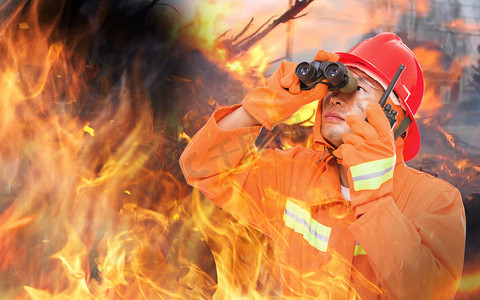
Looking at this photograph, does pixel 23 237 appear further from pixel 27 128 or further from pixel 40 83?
pixel 40 83

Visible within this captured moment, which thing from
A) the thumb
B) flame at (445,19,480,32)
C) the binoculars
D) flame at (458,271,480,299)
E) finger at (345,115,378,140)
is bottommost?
flame at (458,271,480,299)

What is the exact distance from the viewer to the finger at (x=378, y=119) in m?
1.75

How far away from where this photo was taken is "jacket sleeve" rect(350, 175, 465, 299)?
1542 millimetres

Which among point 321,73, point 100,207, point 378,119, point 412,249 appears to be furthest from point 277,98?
point 100,207

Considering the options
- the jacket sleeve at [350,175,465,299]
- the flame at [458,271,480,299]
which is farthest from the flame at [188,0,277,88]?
the flame at [458,271,480,299]

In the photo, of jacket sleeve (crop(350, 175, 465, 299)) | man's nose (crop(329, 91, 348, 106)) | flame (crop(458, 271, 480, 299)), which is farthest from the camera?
flame (crop(458, 271, 480, 299))

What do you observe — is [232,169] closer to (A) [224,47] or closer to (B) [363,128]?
(B) [363,128]

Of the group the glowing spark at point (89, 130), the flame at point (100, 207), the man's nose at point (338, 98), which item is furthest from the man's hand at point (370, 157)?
the glowing spark at point (89, 130)

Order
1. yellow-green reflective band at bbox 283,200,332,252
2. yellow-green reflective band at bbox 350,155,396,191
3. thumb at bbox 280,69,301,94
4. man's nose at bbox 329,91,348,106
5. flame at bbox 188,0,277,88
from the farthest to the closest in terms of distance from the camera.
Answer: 1. flame at bbox 188,0,277,88
2. man's nose at bbox 329,91,348,106
3. yellow-green reflective band at bbox 283,200,332,252
4. thumb at bbox 280,69,301,94
5. yellow-green reflective band at bbox 350,155,396,191

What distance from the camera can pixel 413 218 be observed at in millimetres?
1796

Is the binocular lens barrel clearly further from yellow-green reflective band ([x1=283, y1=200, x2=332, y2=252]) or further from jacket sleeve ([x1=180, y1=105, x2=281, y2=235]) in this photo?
yellow-green reflective band ([x1=283, y1=200, x2=332, y2=252])

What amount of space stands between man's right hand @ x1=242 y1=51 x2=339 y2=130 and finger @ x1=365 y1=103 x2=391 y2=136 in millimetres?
220

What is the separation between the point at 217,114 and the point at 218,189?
0.36 m

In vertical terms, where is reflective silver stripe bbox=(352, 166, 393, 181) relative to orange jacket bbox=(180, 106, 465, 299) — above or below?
above
